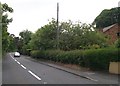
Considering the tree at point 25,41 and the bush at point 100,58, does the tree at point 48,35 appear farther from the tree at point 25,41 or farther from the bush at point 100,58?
the tree at point 25,41

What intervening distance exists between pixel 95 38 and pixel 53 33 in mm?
13186

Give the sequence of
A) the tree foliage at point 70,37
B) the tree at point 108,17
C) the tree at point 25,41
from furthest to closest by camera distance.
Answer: the tree at point 25,41 < the tree at point 108,17 < the tree foliage at point 70,37

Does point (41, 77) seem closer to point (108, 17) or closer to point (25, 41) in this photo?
point (108, 17)

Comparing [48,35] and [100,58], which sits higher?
[48,35]

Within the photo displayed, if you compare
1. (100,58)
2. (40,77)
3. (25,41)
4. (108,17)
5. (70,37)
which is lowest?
(40,77)

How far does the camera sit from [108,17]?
78438 millimetres

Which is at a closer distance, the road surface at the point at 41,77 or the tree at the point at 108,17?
the road surface at the point at 41,77

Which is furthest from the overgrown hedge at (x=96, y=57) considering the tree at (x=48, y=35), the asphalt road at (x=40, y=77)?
the tree at (x=48, y=35)

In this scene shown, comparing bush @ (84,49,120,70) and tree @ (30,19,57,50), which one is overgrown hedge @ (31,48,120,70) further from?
tree @ (30,19,57,50)

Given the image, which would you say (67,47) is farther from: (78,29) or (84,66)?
(84,66)

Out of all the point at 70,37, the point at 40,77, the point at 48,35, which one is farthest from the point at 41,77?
the point at 48,35

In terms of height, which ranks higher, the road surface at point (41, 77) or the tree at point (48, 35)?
the tree at point (48, 35)

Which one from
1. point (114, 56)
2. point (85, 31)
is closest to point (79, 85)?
point (114, 56)

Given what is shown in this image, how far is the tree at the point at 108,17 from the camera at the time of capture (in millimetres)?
76637
